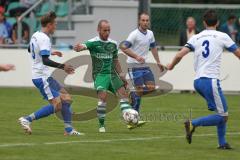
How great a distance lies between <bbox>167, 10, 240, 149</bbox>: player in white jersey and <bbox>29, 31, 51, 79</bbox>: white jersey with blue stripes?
99.5 inches

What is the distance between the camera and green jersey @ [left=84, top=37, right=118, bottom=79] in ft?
54.2

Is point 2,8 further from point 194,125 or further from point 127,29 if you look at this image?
point 194,125

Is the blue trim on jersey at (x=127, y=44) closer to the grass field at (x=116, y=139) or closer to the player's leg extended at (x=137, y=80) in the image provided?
the player's leg extended at (x=137, y=80)

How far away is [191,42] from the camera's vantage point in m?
13.9

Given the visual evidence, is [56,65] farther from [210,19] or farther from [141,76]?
[141,76]

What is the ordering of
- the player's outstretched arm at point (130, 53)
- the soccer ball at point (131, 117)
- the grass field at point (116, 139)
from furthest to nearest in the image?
the player's outstretched arm at point (130, 53), the soccer ball at point (131, 117), the grass field at point (116, 139)

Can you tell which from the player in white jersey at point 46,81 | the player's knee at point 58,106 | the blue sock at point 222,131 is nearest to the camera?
the blue sock at point 222,131

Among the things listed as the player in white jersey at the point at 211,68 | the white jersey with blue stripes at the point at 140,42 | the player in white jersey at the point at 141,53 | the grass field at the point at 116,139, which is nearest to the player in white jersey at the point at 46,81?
the grass field at the point at 116,139

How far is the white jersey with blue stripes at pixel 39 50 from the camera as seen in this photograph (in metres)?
15.3

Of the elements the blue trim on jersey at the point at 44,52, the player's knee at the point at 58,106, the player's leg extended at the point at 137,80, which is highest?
the blue trim on jersey at the point at 44,52

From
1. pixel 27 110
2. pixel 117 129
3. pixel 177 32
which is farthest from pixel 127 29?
pixel 117 129

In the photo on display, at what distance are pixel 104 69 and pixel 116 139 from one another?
6.31 feet

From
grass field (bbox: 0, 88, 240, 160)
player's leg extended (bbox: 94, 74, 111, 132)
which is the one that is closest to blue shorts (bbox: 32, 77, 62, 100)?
grass field (bbox: 0, 88, 240, 160)

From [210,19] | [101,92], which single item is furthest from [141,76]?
[210,19]
